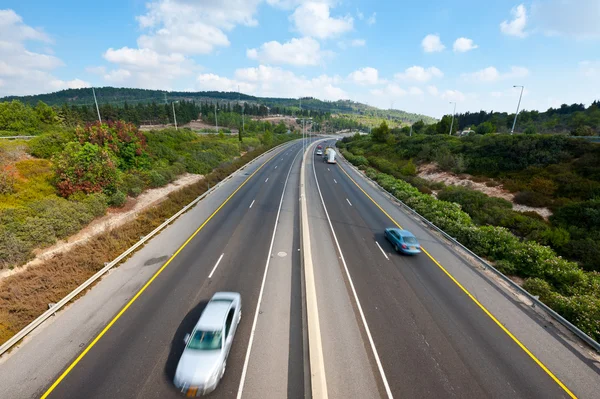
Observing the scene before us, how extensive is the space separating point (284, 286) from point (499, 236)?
55.5ft

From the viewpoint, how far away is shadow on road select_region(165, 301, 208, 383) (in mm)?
9133

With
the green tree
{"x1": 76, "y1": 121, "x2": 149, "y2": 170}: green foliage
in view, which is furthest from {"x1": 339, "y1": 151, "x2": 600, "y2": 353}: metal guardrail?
the green tree

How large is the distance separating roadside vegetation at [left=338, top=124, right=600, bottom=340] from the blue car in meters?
5.20

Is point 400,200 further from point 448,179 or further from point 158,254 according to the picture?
point 158,254

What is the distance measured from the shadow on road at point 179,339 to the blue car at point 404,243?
13.7m

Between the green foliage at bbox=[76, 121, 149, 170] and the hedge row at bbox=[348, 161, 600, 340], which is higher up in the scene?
the green foliage at bbox=[76, 121, 149, 170]

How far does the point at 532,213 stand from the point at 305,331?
27302 millimetres

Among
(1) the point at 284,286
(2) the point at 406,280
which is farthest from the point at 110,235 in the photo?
(2) the point at 406,280

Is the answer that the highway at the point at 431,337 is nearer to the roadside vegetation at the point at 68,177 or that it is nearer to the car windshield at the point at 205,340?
the car windshield at the point at 205,340

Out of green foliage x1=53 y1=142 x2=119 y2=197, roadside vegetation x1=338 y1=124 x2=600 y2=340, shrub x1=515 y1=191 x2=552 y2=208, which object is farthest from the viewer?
shrub x1=515 y1=191 x2=552 y2=208

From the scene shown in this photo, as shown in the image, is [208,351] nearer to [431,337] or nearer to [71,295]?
[71,295]

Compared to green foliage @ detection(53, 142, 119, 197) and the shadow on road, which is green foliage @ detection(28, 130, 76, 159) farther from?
the shadow on road

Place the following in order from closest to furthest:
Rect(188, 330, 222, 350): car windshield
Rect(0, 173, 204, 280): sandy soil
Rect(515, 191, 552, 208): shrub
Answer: Rect(188, 330, 222, 350): car windshield, Rect(0, 173, 204, 280): sandy soil, Rect(515, 191, 552, 208): shrub

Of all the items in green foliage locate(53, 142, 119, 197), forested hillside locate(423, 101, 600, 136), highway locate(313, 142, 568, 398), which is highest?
forested hillside locate(423, 101, 600, 136)
